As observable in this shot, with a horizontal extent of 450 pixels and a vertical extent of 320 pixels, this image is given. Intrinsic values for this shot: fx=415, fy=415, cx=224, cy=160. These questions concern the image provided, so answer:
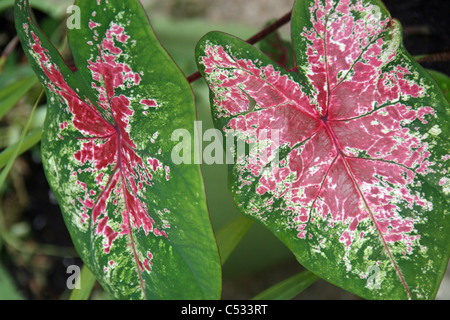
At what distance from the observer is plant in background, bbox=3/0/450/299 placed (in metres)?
0.50

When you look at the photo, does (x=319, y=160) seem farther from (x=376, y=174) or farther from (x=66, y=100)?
(x=66, y=100)

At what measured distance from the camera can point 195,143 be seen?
46cm

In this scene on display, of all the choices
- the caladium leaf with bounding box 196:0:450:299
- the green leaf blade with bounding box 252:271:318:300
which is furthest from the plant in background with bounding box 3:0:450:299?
the green leaf blade with bounding box 252:271:318:300

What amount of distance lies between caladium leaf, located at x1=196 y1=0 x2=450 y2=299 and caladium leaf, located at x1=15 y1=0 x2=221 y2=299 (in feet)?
0.28

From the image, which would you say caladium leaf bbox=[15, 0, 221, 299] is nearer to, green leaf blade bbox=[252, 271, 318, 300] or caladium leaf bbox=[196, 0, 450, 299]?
caladium leaf bbox=[196, 0, 450, 299]

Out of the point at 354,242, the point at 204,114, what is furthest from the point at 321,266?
the point at 204,114

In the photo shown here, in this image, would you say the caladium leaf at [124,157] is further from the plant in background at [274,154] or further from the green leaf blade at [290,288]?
the green leaf blade at [290,288]

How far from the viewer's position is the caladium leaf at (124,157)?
1.55 ft

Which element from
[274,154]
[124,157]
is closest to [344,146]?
[274,154]

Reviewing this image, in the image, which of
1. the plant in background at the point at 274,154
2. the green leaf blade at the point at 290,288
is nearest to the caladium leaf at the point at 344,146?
the plant in background at the point at 274,154

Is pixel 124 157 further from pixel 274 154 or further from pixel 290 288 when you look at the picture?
pixel 290 288

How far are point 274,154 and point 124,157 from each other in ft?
0.67

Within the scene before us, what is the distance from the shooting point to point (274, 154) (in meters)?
0.55
